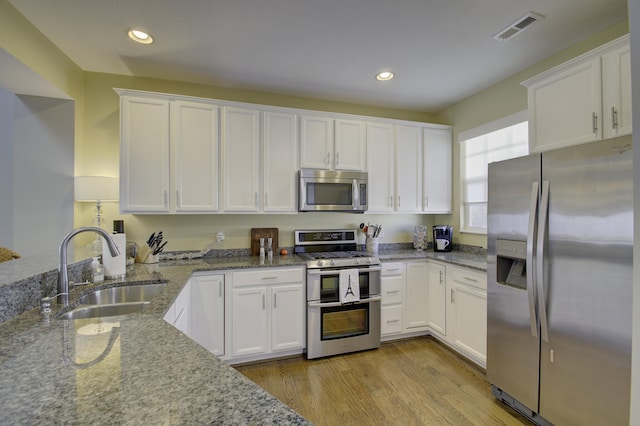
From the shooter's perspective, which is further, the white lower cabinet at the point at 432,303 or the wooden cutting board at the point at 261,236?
the wooden cutting board at the point at 261,236

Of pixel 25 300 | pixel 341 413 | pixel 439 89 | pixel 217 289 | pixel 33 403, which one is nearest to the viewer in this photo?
pixel 33 403

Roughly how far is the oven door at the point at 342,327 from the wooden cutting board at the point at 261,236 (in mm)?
819

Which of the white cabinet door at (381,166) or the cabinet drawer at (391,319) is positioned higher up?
the white cabinet door at (381,166)

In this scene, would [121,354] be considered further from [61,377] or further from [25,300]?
[25,300]

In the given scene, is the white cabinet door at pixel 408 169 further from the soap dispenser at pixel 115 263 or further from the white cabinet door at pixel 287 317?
the soap dispenser at pixel 115 263

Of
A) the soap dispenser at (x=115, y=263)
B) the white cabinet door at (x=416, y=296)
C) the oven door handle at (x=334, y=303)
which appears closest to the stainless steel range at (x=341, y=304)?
the oven door handle at (x=334, y=303)

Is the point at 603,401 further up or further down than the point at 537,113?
further down

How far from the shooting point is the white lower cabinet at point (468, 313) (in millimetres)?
2416

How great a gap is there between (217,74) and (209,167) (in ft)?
2.99

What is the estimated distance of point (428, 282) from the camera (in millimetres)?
3139

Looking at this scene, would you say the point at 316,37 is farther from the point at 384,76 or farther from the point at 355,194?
the point at 355,194

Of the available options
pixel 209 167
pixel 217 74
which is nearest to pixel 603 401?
pixel 209 167

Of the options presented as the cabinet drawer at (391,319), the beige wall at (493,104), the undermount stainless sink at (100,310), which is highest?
the beige wall at (493,104)

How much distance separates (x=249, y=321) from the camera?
2.57 m
